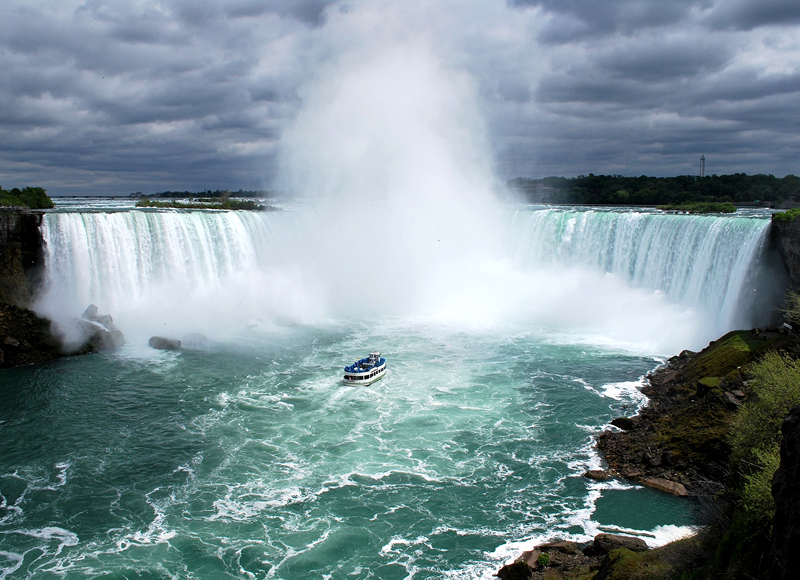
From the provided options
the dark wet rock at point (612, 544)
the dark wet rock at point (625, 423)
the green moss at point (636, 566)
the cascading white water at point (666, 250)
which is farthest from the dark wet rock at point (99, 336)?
the cascading white water at point (666, 250)

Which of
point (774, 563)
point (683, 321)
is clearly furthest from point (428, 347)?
point (774, 563)

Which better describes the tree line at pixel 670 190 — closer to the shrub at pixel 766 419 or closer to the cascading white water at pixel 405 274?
the cascading white water at pixel 405 274

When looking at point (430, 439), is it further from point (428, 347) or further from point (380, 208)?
point (380, 208)

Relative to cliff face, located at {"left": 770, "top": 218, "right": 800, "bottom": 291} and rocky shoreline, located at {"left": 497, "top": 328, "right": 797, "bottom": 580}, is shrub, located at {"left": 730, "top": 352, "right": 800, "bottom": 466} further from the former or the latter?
cliff face, located at {"left": 770, "top": 218, "right": 800, "bottom": 291}

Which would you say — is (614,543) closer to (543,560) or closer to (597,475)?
(543,560)

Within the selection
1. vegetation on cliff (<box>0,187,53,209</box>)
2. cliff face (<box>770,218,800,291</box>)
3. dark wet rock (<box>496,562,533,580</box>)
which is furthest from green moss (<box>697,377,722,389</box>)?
vegetation on cliff (<box>0,187,53,209</box>)

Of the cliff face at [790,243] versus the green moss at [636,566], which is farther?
the cliff face at [790,243]

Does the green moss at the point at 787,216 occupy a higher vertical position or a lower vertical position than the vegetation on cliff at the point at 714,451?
higher
